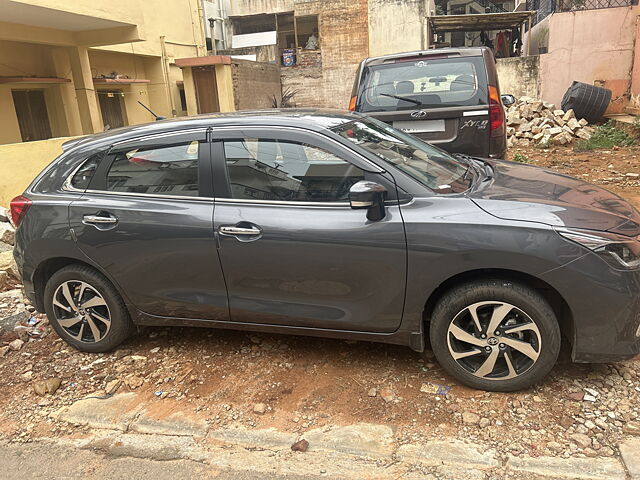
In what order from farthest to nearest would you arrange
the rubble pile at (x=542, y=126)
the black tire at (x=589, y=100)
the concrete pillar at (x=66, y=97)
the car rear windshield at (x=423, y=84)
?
the black tire at (x=589, y=100) → the concrete pillar at (x=66, y=97) → the rubble pile at (x=542, y=126) → the car rear windshield at (x=423, y=84)

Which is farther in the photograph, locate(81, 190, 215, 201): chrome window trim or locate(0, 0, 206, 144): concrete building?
locate(0, 0, 206, 144): concrete building

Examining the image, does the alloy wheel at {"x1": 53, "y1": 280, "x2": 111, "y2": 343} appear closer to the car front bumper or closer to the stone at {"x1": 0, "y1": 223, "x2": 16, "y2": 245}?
the car front bumper

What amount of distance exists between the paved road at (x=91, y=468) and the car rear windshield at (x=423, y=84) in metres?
4.09

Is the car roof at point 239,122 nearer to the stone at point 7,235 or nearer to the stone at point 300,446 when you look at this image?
Answer: the stone at point 300,446

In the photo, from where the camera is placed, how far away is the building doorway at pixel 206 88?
16484mm

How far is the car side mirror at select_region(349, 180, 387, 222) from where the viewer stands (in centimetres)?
283

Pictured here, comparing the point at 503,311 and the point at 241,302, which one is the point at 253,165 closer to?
the point at 241,302

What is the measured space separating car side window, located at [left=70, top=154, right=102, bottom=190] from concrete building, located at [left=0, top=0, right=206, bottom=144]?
24.1 ft

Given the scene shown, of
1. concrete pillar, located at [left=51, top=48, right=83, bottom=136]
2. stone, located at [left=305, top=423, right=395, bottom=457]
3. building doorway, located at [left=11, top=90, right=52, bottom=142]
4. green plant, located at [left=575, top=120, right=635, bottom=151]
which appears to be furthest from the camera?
concrete pillar, located at [left=51, top=48, right=83, bottom=136]

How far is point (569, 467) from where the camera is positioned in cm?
241

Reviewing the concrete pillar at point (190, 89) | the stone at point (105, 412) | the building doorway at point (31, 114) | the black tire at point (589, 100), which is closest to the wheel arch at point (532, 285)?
the stone at point (105, 412)

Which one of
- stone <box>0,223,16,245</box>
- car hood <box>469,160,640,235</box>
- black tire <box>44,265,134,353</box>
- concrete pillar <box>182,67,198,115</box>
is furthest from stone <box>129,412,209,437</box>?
concrete pillar <box>182,67,198,115</box>

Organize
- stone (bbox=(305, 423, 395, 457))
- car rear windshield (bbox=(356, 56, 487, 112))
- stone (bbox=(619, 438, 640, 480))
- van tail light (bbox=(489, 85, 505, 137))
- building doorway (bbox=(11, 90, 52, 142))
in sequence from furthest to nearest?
building doorway (bbox=(11, 90, 52, 142))
car rear windshield (bbox=(356, 56, 487, 112))
van tail light (bbox=(489, 85, 505, 137))
stone (bbox=(305, 423, 395, 457))
stone (bbox=(619, 438, 640, 480))

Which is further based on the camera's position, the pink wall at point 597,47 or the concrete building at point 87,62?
the pink wall at point 597,47
